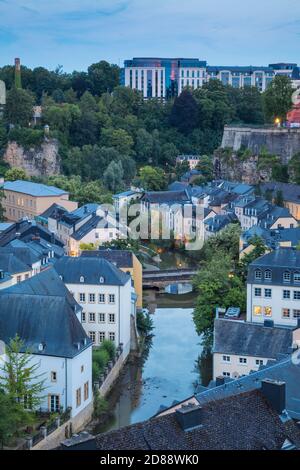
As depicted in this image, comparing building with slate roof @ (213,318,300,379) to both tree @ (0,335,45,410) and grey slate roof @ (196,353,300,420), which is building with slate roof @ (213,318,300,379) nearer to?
grey slate roof @ (196,353,300,420)

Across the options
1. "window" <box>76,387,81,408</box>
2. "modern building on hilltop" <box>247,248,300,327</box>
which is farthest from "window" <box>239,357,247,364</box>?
"modern building on hilltop" <box>247,248,300,327</box>

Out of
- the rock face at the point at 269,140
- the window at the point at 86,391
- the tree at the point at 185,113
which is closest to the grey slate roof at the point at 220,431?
the window at the point at 86,391

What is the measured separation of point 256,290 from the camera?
26391 mm

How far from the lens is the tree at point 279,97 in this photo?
56406 millimetres

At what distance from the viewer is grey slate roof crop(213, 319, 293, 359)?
21.2 m

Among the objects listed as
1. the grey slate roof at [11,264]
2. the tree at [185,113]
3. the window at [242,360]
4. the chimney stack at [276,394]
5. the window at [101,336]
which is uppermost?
the tree at [185,113]

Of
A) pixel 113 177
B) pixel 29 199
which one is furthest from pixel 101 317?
pixel 113 177

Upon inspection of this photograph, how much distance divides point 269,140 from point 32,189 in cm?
1908

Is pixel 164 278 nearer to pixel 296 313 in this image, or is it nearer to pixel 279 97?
pixel 296 313

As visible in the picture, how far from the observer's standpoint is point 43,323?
2017 centimetres

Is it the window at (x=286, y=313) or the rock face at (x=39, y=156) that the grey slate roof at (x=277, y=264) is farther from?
the rock face at (x=39, y=156)

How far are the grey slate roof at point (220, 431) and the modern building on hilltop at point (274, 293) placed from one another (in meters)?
12.9
